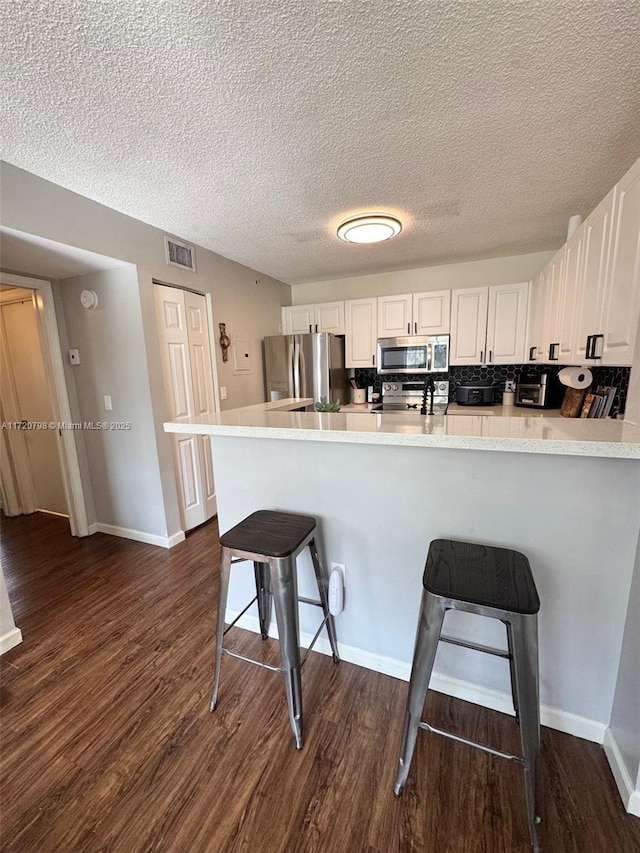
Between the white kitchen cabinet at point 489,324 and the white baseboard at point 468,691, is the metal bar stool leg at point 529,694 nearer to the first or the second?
the white baseboard at point 468,691

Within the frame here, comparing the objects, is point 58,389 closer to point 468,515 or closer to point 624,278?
point 468,515

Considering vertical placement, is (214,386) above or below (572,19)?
below

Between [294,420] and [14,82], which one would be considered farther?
[294,420]

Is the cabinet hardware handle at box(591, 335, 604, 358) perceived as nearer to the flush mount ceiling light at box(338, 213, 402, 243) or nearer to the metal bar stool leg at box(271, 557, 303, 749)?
the flush mount ceiling light at box(338, 213, 402, 243)

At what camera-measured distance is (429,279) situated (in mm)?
3834

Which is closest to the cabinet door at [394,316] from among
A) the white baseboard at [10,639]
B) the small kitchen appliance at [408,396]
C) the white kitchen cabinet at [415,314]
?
the white kitchen cabinet at [415,314]

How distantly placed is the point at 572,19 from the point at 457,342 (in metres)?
2.62

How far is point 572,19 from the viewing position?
3.47 ft

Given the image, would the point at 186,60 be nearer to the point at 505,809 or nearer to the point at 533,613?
the point at 533,613

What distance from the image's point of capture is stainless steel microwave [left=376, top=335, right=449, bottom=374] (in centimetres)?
361

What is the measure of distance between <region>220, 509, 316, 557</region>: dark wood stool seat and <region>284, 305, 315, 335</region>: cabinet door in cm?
298

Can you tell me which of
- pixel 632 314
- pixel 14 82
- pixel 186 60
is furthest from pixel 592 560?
pixel 14 82

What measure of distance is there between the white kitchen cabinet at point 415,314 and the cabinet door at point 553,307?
3.17 ft

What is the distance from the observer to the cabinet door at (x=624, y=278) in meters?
1.33
